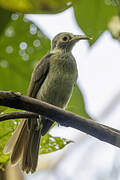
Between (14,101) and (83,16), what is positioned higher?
(83,16)

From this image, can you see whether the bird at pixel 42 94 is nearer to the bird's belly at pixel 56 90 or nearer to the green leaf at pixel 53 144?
the bird's belly at pixel 56 90

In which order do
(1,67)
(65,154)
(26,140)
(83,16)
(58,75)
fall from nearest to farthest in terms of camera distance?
(83,16) < (1,67) < (26,140) < (58,75) < (65,154)

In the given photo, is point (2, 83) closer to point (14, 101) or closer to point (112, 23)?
point (14, 101)

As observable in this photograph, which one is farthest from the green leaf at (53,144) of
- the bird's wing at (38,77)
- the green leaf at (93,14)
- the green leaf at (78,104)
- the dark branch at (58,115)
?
the bird's wing at (38,77)

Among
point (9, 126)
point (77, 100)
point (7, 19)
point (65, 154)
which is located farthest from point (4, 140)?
point (65, 154)

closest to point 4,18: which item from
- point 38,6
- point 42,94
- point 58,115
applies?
point 38,6

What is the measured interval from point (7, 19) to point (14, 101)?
1.33 ft

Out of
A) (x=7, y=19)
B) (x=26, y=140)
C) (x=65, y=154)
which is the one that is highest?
(x=7, y=19)

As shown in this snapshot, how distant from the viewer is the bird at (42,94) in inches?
104

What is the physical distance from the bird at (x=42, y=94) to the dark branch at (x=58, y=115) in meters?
1.05

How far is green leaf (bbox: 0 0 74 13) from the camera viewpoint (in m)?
1.47

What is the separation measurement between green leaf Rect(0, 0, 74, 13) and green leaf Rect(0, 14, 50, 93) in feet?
0.66

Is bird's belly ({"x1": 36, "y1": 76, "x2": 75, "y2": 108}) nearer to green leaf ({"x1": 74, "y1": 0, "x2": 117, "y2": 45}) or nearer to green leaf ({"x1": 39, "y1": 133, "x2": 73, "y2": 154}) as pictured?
green leaf ({"x1": 39, "y1": 133, "x2": 73, "y2": 154})

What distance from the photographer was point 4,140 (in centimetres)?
197
